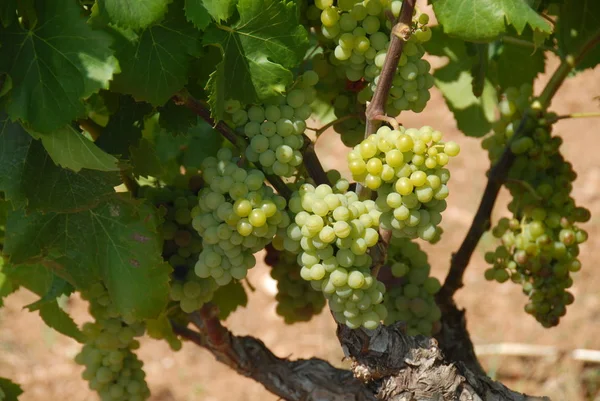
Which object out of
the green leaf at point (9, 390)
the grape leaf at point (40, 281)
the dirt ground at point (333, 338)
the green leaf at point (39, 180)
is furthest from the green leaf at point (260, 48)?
the dirt ground at point (333, 338)

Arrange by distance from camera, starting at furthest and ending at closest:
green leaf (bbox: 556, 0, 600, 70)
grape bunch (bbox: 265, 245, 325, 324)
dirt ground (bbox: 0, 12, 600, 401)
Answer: dirt ground (bbox: 0, 12, 600, 401) → grape bunch (bbox: 265, 245, 325, 324) → green leaf (bbox: 556, 0, 600, 70)

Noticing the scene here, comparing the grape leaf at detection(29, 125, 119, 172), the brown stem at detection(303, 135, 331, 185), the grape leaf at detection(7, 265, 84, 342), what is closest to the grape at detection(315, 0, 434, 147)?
the brown stem at detection(303, 135, 331, 185)

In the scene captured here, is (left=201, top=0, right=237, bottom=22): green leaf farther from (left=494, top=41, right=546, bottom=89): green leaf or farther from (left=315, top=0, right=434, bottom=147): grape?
(left=494, top=41, right=546, bottom=89): green leaf

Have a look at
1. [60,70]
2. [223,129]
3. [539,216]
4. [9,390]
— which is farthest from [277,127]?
[9,390]

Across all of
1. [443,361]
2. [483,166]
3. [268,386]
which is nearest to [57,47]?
[443,361]

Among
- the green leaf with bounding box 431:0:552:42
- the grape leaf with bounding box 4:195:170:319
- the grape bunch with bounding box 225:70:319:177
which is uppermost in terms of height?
the green leaf with bounding box 431:0:552:42

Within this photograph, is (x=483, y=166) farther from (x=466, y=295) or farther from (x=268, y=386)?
(x=268, y=386)
